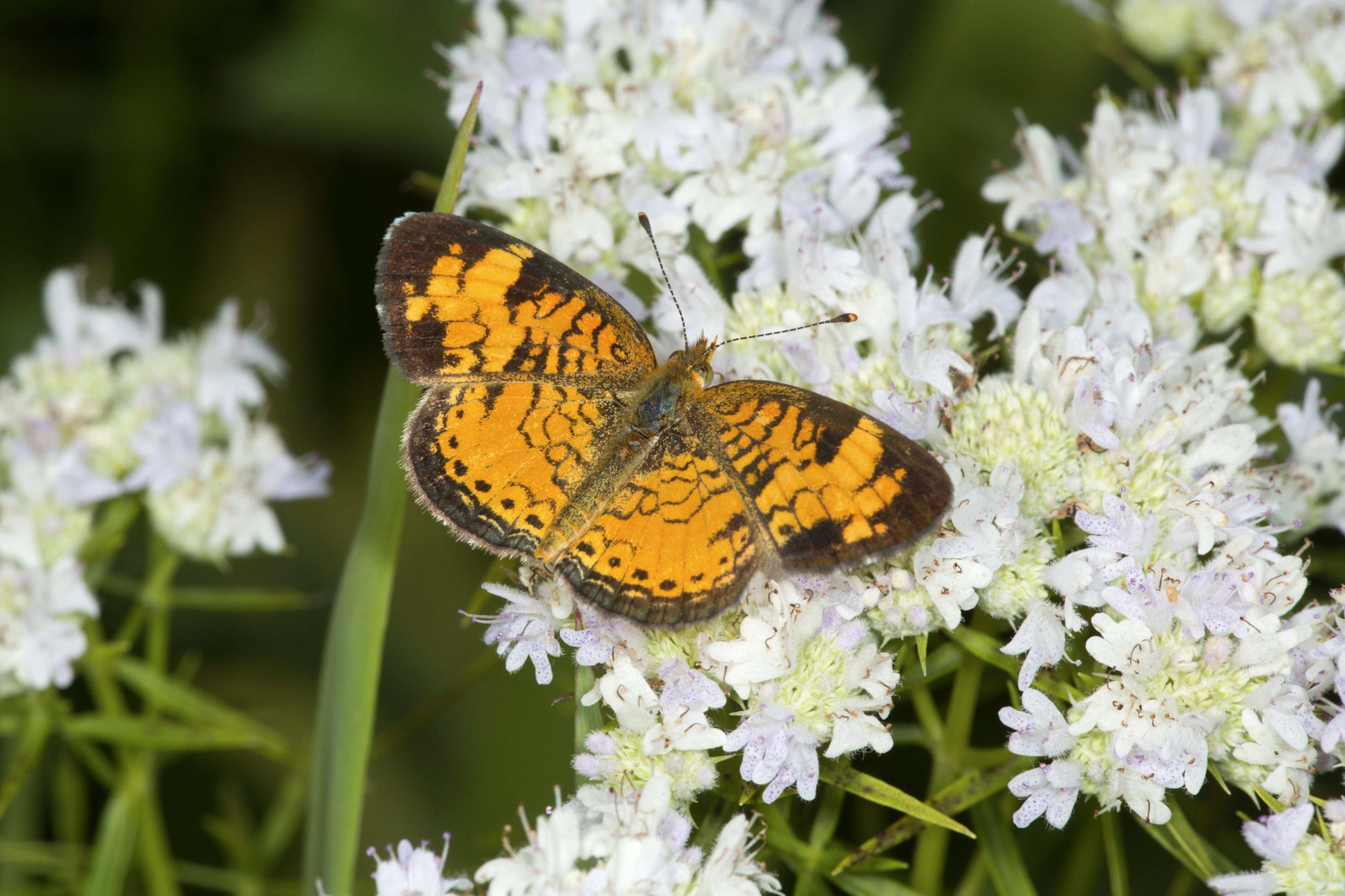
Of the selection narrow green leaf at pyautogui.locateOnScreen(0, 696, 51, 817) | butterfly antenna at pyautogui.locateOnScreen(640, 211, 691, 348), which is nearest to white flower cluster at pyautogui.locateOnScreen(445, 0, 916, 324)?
butterfly antenna at pyautogui.locateOnScreen(640, 211, 691, 348)

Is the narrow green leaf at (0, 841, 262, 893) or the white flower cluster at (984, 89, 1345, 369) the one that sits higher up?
the white flower cluster at (984, 89, 1345, 369)

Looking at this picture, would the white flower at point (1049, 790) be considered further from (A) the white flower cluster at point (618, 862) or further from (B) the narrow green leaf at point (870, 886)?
(A) the white flower cluster at point (618, 862)

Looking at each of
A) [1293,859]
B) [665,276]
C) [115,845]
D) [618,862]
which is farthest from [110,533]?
[1293,859]

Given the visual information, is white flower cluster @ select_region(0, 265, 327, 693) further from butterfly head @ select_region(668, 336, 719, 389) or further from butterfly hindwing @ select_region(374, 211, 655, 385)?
butterfly head @ select_region(668, 336, 719, 389)

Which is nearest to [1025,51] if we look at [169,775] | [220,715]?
[220,715]

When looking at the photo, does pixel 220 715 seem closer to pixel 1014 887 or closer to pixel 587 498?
pixel 587 498

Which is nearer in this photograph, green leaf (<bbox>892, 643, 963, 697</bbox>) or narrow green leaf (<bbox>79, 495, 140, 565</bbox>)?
green leaf (<bbox>892, 643, 963, 697</bbox>)

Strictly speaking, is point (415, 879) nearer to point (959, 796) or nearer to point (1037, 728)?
point (959, 796)
